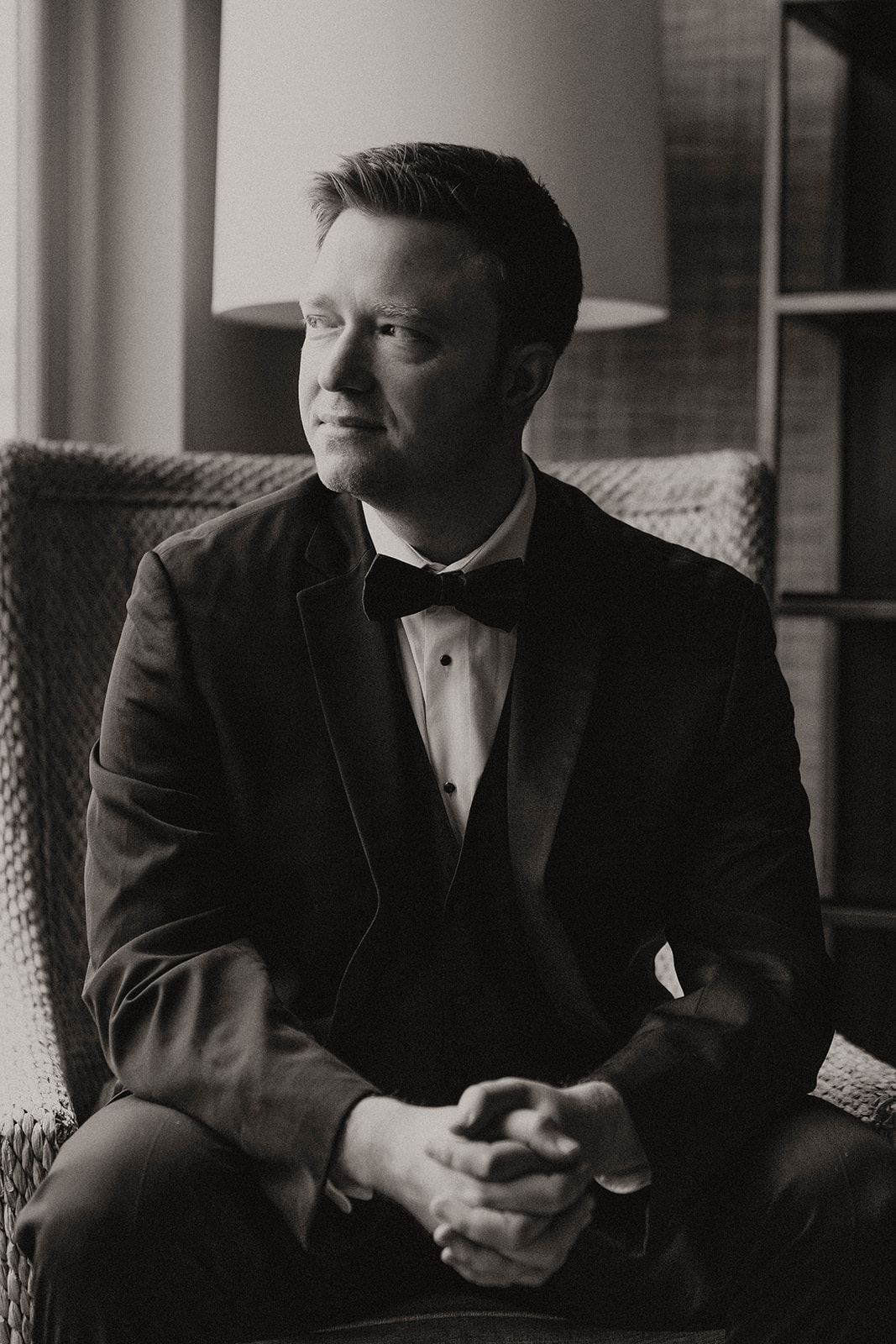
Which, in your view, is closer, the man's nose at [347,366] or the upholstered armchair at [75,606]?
the man's nose at [347,366]

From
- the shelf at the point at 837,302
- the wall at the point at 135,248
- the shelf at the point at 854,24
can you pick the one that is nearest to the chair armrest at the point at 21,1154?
the wall at the point at 135,248

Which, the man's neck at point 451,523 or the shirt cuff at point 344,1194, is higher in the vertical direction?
the man's neck at point 451,523

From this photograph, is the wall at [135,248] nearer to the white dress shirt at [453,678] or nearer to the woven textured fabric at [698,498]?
the woven textured fabric at [698,498]

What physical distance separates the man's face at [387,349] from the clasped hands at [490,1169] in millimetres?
517

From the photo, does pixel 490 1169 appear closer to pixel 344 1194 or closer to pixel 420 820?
pixel 344 1194

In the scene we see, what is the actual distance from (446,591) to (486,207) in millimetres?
325

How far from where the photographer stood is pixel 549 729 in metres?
1.41

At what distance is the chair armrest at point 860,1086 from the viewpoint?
1.37 metres

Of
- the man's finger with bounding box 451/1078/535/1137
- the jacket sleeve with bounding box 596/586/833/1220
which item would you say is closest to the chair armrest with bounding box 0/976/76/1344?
the man's finger with bounding box 451/1078/535/1137

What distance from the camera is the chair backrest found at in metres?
1.67

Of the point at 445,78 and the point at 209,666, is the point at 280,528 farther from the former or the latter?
the point at 445,78

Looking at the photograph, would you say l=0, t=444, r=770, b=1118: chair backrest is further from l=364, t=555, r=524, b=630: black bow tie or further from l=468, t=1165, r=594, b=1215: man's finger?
l=468, t=1165, r=594, b=1215: man's finger

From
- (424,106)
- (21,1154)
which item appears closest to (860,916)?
(424,106)

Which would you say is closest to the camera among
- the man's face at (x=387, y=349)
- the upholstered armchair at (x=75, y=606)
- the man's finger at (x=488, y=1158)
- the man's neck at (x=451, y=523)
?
the man's finger at (x=488, y=1158)
